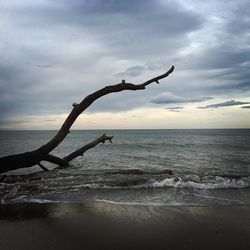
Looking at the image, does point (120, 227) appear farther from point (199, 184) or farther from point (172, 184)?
→ point (199, 184)

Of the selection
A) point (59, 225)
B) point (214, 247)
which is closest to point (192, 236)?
point (214, 247)

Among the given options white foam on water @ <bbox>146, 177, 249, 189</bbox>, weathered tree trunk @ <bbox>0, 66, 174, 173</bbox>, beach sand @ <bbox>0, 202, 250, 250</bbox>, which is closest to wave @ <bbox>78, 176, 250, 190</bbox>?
white foam on water @ <bbox>146, 177, 249, 189</bbox>

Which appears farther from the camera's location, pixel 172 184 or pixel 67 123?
pixel 67 123

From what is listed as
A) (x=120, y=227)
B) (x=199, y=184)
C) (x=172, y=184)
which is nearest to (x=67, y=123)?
(x=172, y=184)

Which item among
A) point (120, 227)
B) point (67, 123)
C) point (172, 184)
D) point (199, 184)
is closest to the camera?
point (120, 227)

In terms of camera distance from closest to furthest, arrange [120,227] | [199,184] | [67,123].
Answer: [120,227] → [199,184] → [67,123]

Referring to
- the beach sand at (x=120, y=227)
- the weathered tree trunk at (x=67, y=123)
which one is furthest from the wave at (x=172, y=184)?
the weathered tree trunk at (x=67, y=123)

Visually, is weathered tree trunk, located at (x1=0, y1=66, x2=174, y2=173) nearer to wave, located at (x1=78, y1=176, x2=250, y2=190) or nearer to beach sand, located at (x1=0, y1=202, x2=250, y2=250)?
wave, located at (x1=78, y1=176, x2=250, y2=190)

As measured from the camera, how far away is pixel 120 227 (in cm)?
555

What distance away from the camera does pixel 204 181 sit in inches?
405

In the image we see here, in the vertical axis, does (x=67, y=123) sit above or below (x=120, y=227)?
above

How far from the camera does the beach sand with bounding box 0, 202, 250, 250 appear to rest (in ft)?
15.6

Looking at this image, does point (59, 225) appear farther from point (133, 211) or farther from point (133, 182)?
point (133, 182)

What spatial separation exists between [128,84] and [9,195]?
18.4ft
